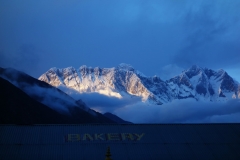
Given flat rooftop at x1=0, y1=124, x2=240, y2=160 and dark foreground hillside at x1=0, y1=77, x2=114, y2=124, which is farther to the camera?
dark foreground hillside at x1=0, y1=77, x2=114, y2=124

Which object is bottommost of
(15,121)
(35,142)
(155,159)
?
(155,159)

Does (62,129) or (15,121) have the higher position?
(15,121)

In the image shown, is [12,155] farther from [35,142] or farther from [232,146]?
[232,146]

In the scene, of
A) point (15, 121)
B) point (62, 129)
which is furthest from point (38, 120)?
point (62, 129)

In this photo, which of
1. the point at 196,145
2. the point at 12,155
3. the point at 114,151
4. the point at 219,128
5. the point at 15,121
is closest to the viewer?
the point at 12,155

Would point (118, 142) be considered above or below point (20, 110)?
below

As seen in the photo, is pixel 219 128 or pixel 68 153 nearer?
pixel 68 153

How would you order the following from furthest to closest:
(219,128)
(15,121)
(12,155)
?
1. (15,121)
2. (219,128)
3. (12,155)

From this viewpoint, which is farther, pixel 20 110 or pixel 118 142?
pixel 20 110

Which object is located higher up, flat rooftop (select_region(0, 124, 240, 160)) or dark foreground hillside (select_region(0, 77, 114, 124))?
dark foreground hillside (select_region(0, 77, 114, 124))

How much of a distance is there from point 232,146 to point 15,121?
105073 mm

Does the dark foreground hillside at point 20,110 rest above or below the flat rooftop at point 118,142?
above

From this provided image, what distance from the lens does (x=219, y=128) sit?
55969 mm

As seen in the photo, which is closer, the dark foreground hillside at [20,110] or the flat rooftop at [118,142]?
the flat rooftop at [118,142]
